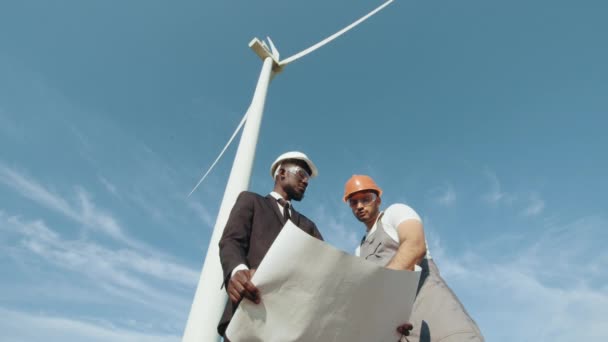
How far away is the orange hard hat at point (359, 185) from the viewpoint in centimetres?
535

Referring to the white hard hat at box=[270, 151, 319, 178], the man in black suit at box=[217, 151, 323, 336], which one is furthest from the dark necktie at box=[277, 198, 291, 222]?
the white hard hat at box=[270, 151, 319, 178]

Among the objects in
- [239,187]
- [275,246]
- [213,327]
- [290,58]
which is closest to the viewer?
[275,246]

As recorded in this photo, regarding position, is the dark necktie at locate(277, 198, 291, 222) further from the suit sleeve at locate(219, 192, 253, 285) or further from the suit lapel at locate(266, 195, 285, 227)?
the suit sleeve at locate(219, 192, 253, 285)

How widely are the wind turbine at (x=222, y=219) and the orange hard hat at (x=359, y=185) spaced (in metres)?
2.88

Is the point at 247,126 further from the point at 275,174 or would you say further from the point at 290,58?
the point at 290,58

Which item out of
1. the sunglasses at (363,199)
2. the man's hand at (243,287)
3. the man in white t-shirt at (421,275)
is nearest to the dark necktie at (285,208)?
the man in white t-shirt at (421,275)

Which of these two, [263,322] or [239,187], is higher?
[239,187]

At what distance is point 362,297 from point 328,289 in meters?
0.30

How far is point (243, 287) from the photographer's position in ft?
8.91

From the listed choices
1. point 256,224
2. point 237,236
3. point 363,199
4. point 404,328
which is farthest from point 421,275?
point 237,236

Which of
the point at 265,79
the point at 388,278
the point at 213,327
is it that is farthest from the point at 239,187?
the point at 388,278

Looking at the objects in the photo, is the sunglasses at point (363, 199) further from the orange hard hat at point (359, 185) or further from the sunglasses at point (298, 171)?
the sunglasses at point (298, 171)

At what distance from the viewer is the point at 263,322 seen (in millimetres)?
2730

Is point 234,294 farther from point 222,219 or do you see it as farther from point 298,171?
point 222,219
